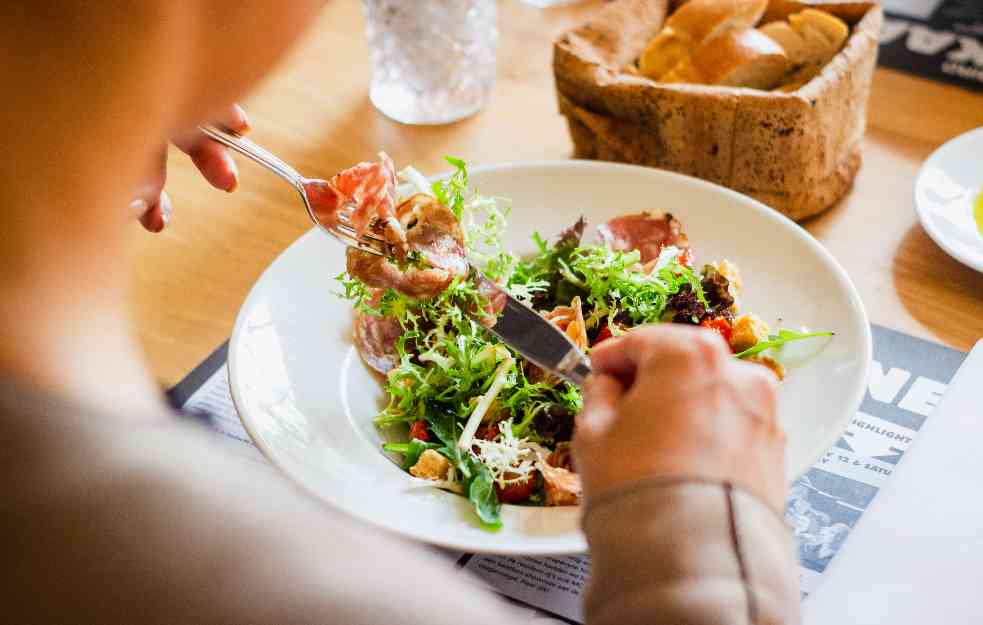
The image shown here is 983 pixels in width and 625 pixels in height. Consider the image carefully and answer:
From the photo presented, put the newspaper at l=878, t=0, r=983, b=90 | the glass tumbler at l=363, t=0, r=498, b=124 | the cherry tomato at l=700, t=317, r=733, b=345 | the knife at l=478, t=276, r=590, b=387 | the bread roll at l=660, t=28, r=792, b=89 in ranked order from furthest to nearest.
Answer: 1. the newspaper at l=878, t=0, r=983, b=90
2. the glass tumbler at l=363, t=0, r=498, b=124
3. the bread roll at l=660, t=28, r=792, b=89
4. the cherry tomato at l=700, t=317, r=733, b=345
5. the knife at l=478, t=276, r=590, b=387

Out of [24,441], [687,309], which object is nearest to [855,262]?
[687,309]

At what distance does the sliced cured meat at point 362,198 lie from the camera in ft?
3.23

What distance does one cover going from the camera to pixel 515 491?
0.96 meters

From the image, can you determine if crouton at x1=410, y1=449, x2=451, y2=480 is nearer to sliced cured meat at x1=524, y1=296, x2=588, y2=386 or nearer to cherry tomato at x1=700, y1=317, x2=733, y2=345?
sliced cured meat at x1=524, y1=296, x2=588, y2=386

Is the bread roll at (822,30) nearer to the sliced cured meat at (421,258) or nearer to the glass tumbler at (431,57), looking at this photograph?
the glass tumbler at (431,57)

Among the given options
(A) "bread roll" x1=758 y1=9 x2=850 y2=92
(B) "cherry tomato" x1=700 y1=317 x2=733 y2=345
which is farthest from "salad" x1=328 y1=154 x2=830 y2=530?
(A) "bread roll" x1=758 y1=9 x2=850 y2=92

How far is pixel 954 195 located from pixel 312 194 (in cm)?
92

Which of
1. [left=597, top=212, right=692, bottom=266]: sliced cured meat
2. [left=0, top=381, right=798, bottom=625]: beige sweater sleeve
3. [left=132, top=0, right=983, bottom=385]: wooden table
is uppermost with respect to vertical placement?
[left=0, top=381, right=798, bottom=625]: beige sweater sleeve

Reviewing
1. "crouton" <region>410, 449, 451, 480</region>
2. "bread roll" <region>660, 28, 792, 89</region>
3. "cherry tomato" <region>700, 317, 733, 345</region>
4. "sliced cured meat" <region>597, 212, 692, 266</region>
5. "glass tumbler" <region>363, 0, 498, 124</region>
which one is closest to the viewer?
"crouton" <region>410, 449, 451, 480</region>

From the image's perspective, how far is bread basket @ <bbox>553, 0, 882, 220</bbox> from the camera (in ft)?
4.19

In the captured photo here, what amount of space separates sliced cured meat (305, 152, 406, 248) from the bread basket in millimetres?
482

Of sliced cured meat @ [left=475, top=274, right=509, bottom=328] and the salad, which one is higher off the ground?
sliced cured meat @ [left=475, top=274, right=509, bottom=328]

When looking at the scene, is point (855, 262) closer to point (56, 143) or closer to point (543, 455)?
point (543, 455)

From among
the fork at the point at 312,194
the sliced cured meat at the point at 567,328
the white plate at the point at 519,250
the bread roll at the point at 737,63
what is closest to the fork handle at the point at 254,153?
the fork at the point at 312,194
